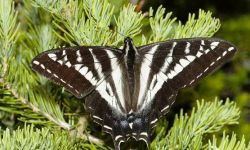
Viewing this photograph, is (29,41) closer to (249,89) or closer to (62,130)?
(62,130)

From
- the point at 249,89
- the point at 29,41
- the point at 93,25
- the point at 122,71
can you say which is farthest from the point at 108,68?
the point at 249,89

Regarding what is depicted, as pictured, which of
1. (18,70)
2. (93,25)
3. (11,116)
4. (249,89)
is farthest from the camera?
(249,89)

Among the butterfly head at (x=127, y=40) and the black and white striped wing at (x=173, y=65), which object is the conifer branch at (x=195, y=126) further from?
the butterfly head at (x=127, y=40)

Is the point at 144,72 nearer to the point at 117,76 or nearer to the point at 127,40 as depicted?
the point at 117,76

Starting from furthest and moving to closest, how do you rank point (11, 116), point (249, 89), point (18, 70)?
point (249, 89)
point (11, 116)
point (18, 70)

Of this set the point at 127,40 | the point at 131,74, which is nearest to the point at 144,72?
the point at 131,74

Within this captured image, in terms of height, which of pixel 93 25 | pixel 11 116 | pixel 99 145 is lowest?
pixel 99 145
